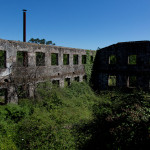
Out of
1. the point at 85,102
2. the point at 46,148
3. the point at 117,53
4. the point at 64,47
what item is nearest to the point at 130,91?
the point at 117,53

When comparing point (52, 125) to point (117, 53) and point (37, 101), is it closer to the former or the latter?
point (37, 101)

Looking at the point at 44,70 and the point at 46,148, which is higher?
the point at 44,70

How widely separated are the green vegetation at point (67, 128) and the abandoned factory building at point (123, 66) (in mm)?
8617

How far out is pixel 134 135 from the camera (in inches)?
222

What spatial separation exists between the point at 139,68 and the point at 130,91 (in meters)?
2.73

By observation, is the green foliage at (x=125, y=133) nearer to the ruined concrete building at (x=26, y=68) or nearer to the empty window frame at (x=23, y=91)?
the empty window frame at (x=23, y=91)

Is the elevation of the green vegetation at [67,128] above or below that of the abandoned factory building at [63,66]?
below

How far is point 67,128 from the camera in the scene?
26.8 ft

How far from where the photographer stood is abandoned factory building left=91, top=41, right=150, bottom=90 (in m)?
16.8

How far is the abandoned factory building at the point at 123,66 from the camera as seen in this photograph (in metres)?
16.8

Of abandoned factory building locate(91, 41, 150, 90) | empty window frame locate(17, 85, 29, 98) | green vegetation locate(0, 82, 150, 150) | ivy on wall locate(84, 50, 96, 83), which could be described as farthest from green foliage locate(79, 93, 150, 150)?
ivy on wall locate(84, 50, 96, 83)

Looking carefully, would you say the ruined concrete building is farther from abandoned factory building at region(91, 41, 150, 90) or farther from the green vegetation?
abandoned factory building at region(91, 41, 150, 90)

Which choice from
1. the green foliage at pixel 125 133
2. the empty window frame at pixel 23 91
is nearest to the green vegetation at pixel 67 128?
the green foliage at pixel 125 133

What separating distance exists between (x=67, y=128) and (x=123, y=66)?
39.6 ft
